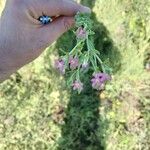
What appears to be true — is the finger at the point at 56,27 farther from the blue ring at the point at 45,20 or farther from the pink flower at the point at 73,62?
the pink flower at the point at 73,62

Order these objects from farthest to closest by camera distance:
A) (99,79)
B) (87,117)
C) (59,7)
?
(87,117) < (59,7) < (99,79)

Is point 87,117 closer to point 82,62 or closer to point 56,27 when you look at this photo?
point 56,27

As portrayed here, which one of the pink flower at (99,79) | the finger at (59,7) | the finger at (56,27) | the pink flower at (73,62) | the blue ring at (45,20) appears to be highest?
the finger at (59,7)

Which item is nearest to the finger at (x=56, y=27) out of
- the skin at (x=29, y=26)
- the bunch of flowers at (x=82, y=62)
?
the skin at (x=29, y=26)

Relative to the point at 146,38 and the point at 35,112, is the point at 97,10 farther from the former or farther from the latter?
the point at 35,112

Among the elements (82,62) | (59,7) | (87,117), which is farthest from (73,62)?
(87,117)

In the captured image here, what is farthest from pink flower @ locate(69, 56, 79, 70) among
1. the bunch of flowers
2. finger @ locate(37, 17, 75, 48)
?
finger @ locate(37, 17, 75, 48)

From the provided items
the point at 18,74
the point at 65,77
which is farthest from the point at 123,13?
the point at 18,74
